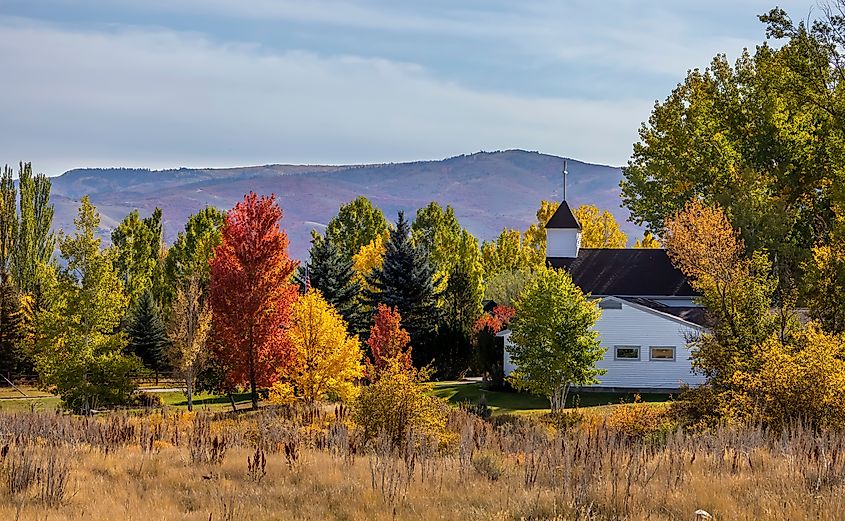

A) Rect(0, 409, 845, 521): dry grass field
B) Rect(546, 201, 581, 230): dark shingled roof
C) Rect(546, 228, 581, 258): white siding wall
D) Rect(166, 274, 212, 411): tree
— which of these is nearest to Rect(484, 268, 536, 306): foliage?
Rect(546, 228, 581, 258): white siding wall

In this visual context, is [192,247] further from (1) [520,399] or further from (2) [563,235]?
(1) [520,399]

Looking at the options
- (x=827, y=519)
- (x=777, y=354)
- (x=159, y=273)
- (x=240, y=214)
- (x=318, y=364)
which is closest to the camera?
(x=827, y=519)

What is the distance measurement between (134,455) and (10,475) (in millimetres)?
3317

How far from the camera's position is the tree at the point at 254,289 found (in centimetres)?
3431

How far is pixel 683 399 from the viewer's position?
24.0 metres

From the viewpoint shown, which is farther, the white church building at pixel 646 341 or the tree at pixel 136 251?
the tree at pixel 136 251

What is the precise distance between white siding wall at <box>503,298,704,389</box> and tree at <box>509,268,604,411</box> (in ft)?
25.1

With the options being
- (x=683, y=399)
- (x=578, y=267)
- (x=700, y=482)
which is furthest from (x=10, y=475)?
(x=578, y=267)

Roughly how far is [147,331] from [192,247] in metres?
14.1

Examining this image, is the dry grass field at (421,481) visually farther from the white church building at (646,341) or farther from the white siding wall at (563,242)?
the white siding wall at (563,242)

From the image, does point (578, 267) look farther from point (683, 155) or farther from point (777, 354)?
point (777, 354)

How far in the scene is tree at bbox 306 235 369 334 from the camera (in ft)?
165

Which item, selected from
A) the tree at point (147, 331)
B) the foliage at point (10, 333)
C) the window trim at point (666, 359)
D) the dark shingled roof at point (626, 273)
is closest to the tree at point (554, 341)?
the window trim at point (666, 359)

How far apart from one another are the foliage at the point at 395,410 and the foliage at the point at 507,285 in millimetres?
42867
